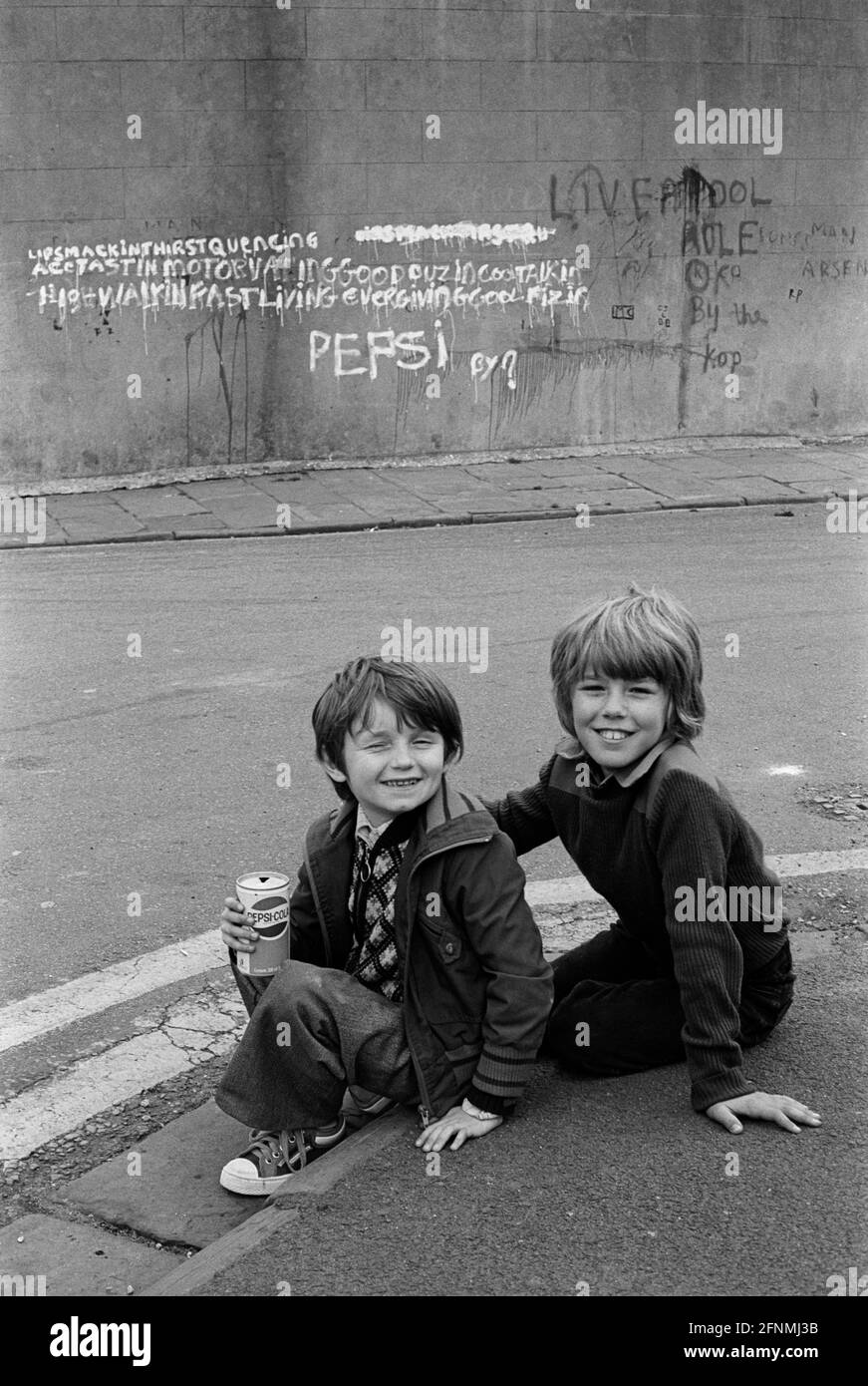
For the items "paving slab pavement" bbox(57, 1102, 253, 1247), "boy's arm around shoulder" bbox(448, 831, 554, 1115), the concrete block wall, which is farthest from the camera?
the concrete block wall

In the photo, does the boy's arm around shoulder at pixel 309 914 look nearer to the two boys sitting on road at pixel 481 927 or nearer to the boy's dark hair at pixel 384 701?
the two boys sitting on road at pixel 481 927

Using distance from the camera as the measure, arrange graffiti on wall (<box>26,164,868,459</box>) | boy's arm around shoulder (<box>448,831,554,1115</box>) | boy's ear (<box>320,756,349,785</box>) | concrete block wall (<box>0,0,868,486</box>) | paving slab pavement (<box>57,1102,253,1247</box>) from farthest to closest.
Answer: graffiti on wall (<box>26,164,868,459</box>), concrete block wall (<box>0,0,868,486</box>), boy's ear (<box>320,756,349,785</box>), paving slab pavement (<box>57,1102,253,1247</box>), boy's arm around shoulder (<box>448,831,554,1115</box>)

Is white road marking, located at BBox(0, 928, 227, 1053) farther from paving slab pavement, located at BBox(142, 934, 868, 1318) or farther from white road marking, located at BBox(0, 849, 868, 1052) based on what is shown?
paving slab pavement, located at BBox(142, 934, 868, 1318)

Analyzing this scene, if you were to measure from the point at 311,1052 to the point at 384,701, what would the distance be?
0.78 meters

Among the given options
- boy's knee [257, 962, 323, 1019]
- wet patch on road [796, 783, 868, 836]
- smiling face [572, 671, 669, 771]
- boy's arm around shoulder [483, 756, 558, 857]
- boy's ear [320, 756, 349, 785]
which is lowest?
wet patch on road [796, 783, 868, 836]

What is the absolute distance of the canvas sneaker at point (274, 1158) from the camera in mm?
3668

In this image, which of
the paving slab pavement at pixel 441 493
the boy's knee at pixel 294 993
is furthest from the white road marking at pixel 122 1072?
the paving slab pavement at pixel 441 493

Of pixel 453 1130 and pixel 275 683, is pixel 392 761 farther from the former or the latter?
pixel 275 683

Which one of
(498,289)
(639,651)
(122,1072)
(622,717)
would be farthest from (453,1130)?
(498,289)

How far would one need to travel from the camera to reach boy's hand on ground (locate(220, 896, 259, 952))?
3586 mm

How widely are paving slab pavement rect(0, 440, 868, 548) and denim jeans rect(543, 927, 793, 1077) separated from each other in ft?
29.2

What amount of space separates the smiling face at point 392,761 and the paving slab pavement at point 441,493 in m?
8.95

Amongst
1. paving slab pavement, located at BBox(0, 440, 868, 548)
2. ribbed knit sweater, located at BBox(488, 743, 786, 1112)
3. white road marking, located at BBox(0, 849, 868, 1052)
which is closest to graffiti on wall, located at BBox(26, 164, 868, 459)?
paving slab pavement, located at BBox(0, 440, 868, 548)

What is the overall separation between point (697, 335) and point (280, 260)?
4.37 metres
